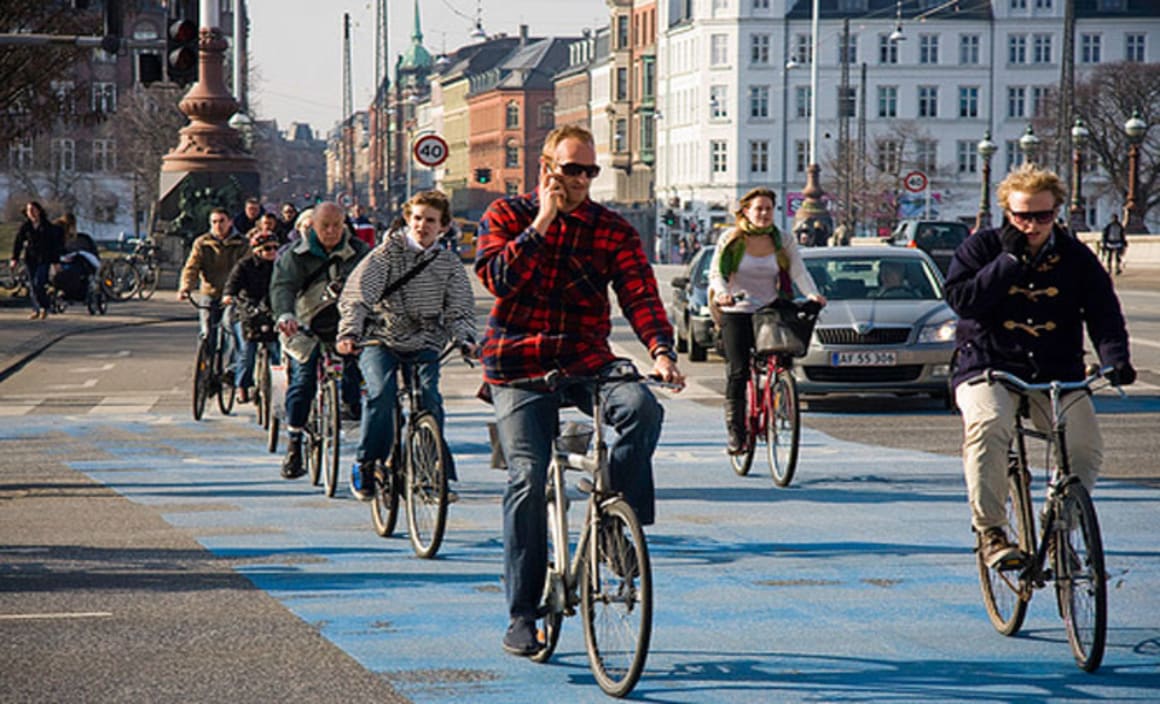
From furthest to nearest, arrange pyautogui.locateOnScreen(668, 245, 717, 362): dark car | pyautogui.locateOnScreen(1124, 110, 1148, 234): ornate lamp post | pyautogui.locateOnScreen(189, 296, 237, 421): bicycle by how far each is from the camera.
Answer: pyautogui.locateOnScreen(1124, 110, 1148, 234): ornate lamp post
pyautogui.locateOnScreen(668, 245, 717, 362): dark car
pyautogui.locateOnScreen(189, 296, 237, 421): bicycle

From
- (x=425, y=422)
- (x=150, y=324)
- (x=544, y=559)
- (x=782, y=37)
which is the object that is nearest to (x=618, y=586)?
(x=544, y=559)

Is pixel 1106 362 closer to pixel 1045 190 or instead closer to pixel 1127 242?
pixel 1045 190

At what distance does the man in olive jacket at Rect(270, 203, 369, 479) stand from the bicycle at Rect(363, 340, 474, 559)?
1828mm

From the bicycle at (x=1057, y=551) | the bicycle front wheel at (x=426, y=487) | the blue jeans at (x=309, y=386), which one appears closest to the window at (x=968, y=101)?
the blue jeans at (x=309, y=386)

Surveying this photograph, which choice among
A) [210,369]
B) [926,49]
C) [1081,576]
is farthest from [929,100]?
[1081,576]

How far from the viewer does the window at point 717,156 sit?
119812 mm

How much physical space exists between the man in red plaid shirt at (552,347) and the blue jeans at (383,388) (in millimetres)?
3214

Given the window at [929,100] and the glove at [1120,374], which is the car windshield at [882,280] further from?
the window at [929,100]

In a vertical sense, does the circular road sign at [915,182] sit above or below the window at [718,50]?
below

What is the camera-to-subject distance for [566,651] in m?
7.32

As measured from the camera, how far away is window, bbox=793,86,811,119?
387ft

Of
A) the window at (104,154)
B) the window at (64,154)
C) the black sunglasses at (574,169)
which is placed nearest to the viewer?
the black sunglasses at (574,169)

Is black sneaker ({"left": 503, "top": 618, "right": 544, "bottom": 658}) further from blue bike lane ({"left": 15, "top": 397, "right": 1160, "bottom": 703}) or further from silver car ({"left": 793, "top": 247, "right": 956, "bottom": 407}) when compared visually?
silver car ({"left": 793, "top": 247, "right": 956, "bottom": 407})

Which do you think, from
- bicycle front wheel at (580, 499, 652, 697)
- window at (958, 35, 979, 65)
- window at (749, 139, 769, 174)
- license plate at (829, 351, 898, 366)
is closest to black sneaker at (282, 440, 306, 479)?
bicycle front wheel at (580, 499, 652, 697)
